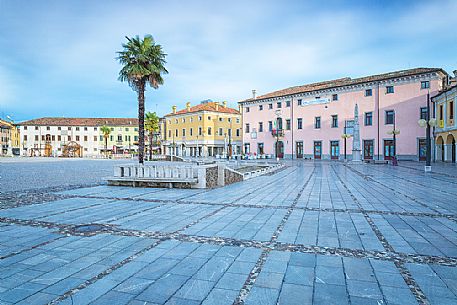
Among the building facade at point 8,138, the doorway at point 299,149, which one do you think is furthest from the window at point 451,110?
the building facade at point 8,138

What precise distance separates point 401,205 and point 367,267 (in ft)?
16.7

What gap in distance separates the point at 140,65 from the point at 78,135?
7563cm

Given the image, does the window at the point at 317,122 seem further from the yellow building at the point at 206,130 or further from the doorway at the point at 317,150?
the yellow building at the point at 206,130

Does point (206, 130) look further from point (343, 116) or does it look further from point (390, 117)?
point (390, 117)

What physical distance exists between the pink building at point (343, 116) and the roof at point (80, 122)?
49516mm

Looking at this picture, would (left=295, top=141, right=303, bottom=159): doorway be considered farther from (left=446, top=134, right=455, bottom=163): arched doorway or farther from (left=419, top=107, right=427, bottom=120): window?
(left=446, top=134, right=455, bottom=163): arched doorway

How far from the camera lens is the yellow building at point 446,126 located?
29766 millimetres

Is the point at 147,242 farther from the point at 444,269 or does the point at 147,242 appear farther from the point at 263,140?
the point at 263,140

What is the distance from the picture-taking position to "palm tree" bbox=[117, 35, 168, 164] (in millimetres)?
19859

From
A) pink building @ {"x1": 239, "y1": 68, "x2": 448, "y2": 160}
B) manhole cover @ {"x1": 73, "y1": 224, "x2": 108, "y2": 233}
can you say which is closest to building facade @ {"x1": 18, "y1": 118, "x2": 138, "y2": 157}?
pink building @ {"x1": 239, "y1": 68, "x2": 448, "y2": 160}

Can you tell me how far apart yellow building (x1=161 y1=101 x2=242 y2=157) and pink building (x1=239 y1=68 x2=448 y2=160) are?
372 inches

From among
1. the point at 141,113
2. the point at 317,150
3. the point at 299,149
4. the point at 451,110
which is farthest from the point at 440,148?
the point at 141,113

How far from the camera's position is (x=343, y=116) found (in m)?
42.6

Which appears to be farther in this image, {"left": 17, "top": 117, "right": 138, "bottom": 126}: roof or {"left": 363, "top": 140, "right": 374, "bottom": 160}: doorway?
{"left": 17, "top": 117, "right": 138, "bottom": 126}: roof
